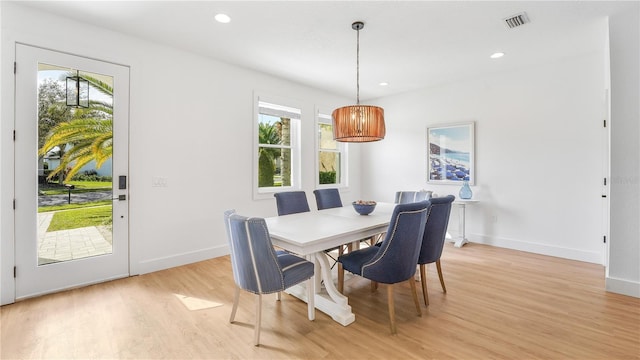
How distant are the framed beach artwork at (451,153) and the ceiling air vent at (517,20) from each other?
1.99 metres

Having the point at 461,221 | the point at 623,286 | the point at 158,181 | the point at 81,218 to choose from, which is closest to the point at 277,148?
the point at 158,181

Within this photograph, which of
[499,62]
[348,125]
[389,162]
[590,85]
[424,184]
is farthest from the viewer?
[389,162]

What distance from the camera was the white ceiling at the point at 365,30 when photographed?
8.75 feet

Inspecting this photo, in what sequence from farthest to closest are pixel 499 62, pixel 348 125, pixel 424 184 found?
1. pixel 424 184
2. pixel 499 62
3. pixel 348 125

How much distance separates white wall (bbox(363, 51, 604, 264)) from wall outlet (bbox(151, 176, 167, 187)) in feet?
13.9

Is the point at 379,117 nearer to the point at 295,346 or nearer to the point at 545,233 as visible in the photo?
the point at 295,346

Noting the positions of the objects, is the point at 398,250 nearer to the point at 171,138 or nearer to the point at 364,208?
the point at 364,208

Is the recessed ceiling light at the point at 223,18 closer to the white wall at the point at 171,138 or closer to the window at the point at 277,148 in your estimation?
the white wall at the point at 171,138

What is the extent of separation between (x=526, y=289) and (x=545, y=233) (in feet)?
5.52

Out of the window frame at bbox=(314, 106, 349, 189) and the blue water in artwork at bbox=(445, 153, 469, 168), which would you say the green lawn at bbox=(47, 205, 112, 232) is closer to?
the window frame at bbox=(314, 106, 349, 189)

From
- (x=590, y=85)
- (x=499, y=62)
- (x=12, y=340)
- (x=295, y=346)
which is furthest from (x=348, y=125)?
(x=590, y=85)

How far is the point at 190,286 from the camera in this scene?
3000 mm

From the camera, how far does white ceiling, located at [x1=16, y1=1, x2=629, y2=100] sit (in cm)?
267

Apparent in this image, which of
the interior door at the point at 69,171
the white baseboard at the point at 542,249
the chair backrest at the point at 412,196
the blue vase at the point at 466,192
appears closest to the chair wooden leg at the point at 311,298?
the chair backrest at the point at 412,196
